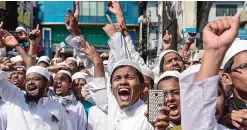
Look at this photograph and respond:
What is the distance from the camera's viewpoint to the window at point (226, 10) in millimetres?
38562

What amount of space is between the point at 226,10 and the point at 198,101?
38270 mm

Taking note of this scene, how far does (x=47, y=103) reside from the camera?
5070mm

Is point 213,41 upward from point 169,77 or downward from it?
upward

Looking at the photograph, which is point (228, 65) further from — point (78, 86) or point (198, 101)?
point (78, 86)

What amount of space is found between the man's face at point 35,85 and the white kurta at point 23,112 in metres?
0.10

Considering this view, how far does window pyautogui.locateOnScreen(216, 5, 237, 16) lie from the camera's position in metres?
38.6

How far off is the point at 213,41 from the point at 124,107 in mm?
1787

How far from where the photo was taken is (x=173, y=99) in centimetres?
316

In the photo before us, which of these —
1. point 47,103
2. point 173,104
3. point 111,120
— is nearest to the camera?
point 173,104

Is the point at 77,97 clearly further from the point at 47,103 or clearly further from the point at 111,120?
the point at 111,120

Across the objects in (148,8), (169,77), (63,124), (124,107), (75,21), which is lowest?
(63,124)

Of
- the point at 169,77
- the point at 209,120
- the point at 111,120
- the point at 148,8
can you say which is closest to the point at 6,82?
the point at 111,120

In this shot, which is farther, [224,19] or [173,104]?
[173,104]

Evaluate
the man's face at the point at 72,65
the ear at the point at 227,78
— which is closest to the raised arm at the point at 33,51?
the man's face at the point at 72,65
